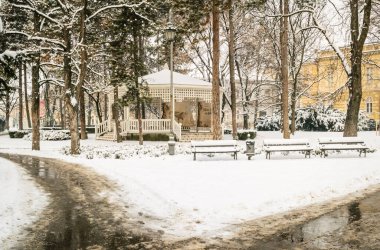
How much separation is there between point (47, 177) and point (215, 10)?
10.2 meters

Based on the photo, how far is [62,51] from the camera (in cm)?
2072

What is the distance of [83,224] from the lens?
22.2 ft

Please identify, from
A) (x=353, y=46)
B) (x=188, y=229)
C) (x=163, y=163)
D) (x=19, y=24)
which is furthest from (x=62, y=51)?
(x=188, y=229)

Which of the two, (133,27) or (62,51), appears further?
(133,27)

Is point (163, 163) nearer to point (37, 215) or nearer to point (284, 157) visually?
point (284, 157)

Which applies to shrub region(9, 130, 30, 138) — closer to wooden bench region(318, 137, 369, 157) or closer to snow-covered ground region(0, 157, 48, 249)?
snow-covered ground region(0, 157, 48, 249)

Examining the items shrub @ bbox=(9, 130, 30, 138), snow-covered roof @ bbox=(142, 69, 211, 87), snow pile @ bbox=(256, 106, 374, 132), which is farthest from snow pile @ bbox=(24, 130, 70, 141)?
snow pile @ bbox=(256, 106, 374, 132)

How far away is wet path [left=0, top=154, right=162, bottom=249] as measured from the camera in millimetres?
5727

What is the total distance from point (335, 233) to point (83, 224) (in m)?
4.10

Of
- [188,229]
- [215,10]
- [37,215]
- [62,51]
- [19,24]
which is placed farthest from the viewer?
[19,24]

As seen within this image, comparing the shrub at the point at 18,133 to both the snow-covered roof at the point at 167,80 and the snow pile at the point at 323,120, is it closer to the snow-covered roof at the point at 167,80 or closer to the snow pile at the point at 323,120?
the snow-covered roof at the point at 167,80

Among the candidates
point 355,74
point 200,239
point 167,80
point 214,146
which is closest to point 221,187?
point 200,239

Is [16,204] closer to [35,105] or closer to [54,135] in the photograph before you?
[35,105]

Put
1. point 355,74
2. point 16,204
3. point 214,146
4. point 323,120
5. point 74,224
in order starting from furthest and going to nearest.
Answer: point 323,120, point 355,74, point 214,146, point 16,204, point 74,224
